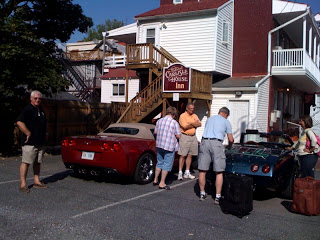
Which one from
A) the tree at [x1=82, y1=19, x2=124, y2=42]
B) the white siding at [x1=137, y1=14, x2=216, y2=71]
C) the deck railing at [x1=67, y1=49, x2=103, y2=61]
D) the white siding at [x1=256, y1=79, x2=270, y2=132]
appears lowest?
the white siding at [x1=256, y1=79, x2=270, y2=132]

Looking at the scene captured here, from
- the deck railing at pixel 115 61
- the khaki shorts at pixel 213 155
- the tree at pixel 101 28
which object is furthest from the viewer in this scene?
the tree at pixel 101 28

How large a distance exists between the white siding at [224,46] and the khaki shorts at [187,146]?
8.71 metres

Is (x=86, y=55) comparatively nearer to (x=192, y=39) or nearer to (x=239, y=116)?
(x=192, y=39)

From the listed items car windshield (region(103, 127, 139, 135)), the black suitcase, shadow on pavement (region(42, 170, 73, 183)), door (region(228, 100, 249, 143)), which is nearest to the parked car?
the black suitcase

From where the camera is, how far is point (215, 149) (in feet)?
19.6

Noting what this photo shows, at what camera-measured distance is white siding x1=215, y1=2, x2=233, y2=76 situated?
53.3 feet

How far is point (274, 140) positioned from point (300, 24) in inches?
465

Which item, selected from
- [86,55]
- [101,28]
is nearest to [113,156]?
[86,55]

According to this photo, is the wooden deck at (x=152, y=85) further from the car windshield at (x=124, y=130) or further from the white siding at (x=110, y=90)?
the white siding at (x=110, y=90)

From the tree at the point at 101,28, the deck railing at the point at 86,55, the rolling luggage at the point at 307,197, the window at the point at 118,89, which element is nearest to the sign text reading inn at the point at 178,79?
the rolling luggage at the point at 307,197

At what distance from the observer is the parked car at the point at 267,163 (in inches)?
235

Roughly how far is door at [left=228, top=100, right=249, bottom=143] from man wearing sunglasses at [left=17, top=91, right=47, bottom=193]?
34.6ft

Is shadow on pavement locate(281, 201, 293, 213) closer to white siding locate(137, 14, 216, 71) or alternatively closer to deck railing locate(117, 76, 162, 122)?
deck railing locate(117, 76, 162, 122)

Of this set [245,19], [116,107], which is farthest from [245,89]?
[116,107]
